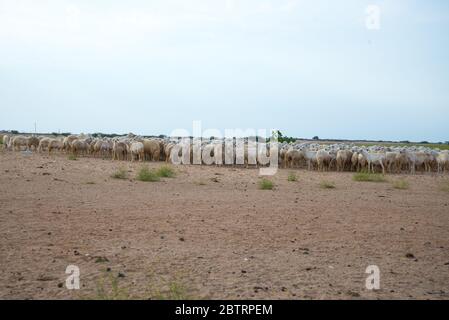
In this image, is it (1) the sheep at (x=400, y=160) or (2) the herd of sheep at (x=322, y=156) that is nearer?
(2) the herd of sheep at (x=322, y=156)

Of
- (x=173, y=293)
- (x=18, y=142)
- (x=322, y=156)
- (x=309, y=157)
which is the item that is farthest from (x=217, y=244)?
(x=18, y=142)

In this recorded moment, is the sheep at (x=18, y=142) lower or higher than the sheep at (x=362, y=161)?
higher

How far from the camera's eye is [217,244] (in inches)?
281

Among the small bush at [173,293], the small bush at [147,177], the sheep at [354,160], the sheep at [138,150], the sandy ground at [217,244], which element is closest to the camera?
the small bush at [173,293]

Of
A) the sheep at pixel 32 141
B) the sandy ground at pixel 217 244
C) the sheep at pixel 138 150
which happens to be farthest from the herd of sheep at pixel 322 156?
the sandy ground at pixel 217 244

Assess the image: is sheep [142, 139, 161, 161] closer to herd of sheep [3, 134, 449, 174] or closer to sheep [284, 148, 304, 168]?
herd of sheep [3, 134, 449, 174]

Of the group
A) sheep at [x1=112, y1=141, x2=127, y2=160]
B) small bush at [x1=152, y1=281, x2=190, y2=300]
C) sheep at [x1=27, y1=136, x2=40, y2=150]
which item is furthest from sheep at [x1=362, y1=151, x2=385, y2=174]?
sheep at [x1=27, y1=136, x2=40, y2=150]

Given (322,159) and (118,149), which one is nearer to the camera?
(322,159)

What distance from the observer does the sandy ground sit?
204 inches

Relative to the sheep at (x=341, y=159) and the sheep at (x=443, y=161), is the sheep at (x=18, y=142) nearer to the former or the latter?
the sheep at (x=341, y=159)

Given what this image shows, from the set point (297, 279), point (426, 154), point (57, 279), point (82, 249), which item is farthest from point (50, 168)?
point (426, 154)

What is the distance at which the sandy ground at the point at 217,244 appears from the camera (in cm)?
519

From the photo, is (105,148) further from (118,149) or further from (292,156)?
(292,156)
